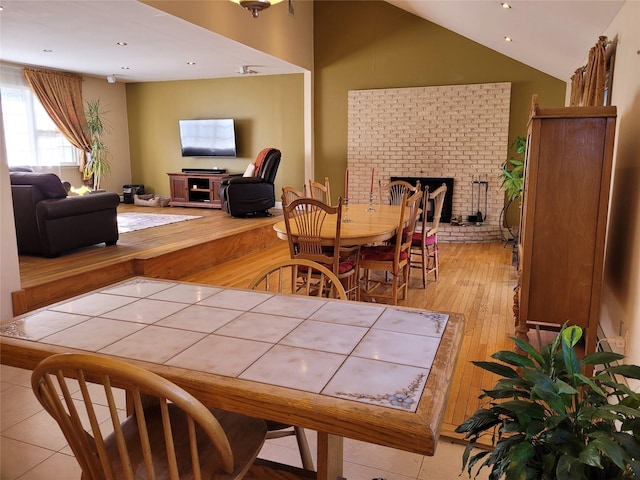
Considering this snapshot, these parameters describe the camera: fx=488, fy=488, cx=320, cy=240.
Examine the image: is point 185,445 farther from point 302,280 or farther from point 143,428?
point 302,280

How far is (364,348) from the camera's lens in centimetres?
124

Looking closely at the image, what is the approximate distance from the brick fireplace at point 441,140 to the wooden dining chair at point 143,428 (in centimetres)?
608

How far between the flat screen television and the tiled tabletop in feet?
24.5

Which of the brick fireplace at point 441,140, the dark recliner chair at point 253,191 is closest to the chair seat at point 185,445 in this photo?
the dark recliner chair at point 253,191

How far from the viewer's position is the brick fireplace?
716cm

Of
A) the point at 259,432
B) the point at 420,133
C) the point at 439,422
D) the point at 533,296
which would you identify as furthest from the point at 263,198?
the point at 439,422

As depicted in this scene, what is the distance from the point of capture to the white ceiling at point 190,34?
4.28 meters

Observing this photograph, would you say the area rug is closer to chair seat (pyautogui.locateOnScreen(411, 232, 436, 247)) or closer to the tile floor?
chair seat (pyautogui.locateOnScreen(411, 232, 436, 247))

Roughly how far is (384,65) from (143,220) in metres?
4.44

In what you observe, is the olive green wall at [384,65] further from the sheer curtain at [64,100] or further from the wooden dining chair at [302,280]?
the sheer curtain at [64,100]

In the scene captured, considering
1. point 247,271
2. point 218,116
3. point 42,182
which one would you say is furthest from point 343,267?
point 218,116

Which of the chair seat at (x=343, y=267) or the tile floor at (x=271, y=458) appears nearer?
the tile floor at (x=271, y=458)

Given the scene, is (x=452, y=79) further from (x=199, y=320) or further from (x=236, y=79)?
(x=199, y=320)

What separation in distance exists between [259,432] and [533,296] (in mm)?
1932
